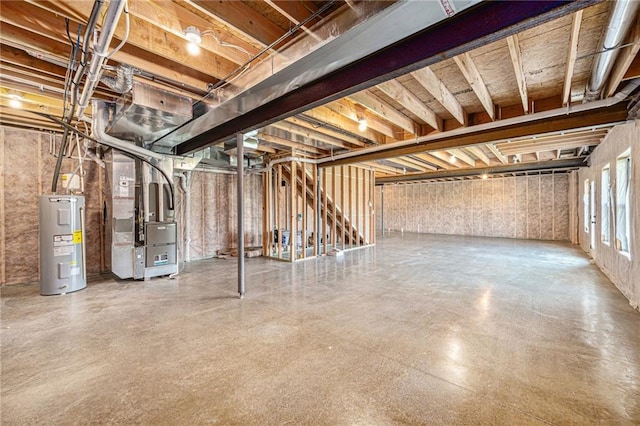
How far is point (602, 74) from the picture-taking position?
2.43 meters

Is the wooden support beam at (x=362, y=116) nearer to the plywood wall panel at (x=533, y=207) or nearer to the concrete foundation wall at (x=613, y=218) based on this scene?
the concrete foundation wall at (x=613, y=218)

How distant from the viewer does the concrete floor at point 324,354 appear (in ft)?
5.25

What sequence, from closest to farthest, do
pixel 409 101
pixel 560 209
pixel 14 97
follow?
pixel 14 97
pixel 409 101
pixel 560 209

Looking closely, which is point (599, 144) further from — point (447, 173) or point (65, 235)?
point (65, 235)

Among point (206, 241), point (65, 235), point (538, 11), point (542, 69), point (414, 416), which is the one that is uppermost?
point (542, 69)

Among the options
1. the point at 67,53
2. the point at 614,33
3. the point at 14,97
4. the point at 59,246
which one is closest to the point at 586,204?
the point at 614,33

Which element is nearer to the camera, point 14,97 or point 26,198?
point 14,97

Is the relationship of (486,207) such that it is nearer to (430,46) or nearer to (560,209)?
(560,209)

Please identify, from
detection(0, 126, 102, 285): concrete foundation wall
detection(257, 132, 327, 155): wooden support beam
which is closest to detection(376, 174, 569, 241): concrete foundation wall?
detection(257, 132, 327, 155): wooden support beam

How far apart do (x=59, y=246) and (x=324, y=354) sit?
13.2ft

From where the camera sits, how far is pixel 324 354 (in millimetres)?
2189

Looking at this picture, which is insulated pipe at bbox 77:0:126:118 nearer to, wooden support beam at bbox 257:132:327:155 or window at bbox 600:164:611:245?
wooden support beam at bbox 257:132:327:155

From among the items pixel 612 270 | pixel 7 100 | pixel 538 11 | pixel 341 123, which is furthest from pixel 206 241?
pixel 612 270

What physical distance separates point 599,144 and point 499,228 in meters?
5.38
